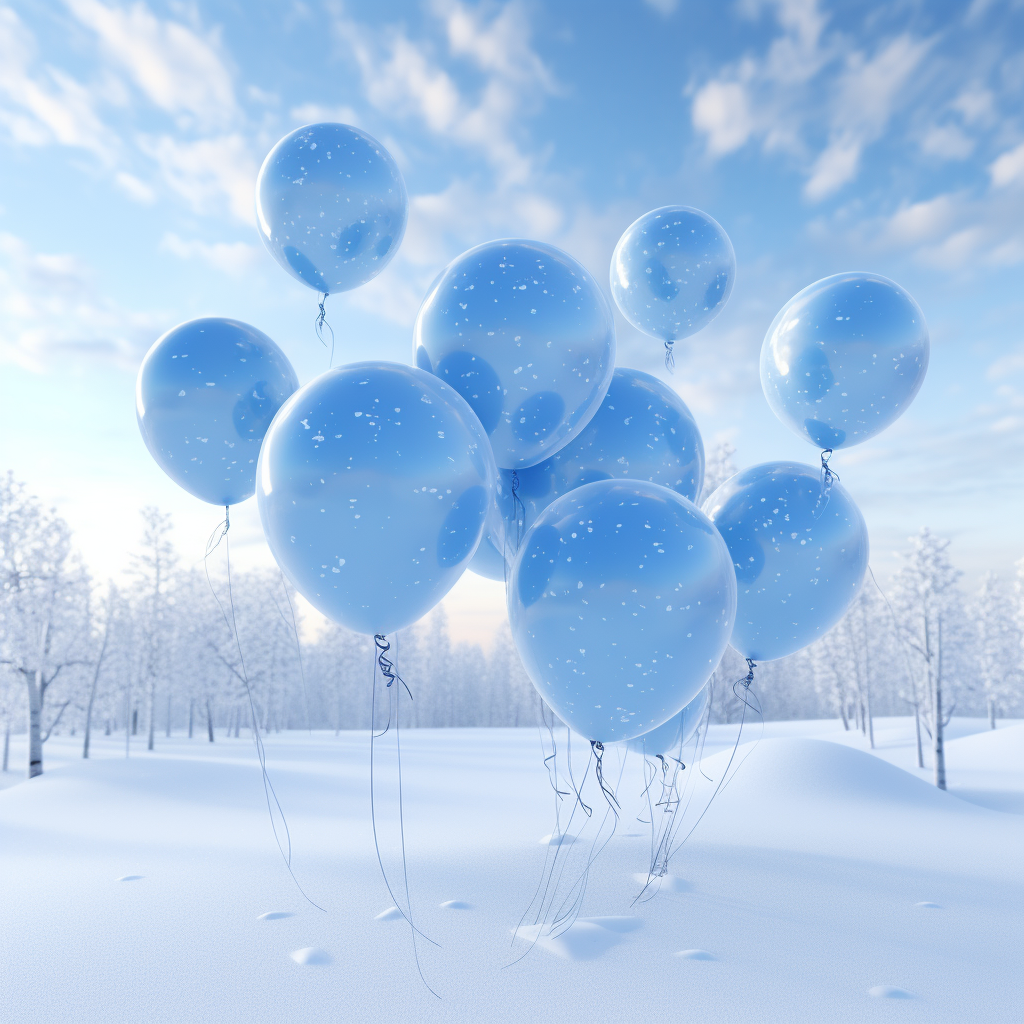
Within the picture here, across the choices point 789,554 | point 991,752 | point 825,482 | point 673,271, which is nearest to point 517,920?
point 789,554

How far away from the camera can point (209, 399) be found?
4.34 m

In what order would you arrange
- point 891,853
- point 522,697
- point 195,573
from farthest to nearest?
1. point 522,697
2. point 195,573
3. point 891,853

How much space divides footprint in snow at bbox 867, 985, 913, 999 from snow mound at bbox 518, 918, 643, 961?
1259 mm

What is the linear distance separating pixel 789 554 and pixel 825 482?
60 centimetres

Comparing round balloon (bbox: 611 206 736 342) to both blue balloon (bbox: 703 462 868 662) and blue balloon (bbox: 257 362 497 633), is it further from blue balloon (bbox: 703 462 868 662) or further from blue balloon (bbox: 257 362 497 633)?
blue balloon (bbox: 257 362 497 633)

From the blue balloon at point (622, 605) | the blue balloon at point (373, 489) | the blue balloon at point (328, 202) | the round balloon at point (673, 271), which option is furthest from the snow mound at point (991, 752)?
the blue balloon at point (328, 202)

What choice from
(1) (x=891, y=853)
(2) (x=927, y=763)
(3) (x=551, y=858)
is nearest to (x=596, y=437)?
(3) (x=551, y=858)

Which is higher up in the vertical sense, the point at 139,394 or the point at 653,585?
the point at 139,394

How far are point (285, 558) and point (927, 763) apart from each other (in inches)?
867

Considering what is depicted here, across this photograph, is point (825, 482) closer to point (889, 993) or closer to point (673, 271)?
point (673, 271)

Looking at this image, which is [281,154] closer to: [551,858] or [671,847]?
[551,858]

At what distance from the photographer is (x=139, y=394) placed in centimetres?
446

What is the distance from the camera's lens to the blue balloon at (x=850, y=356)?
4199 mm

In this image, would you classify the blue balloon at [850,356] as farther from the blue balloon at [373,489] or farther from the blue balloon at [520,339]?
the blue balloon at [373,489]
